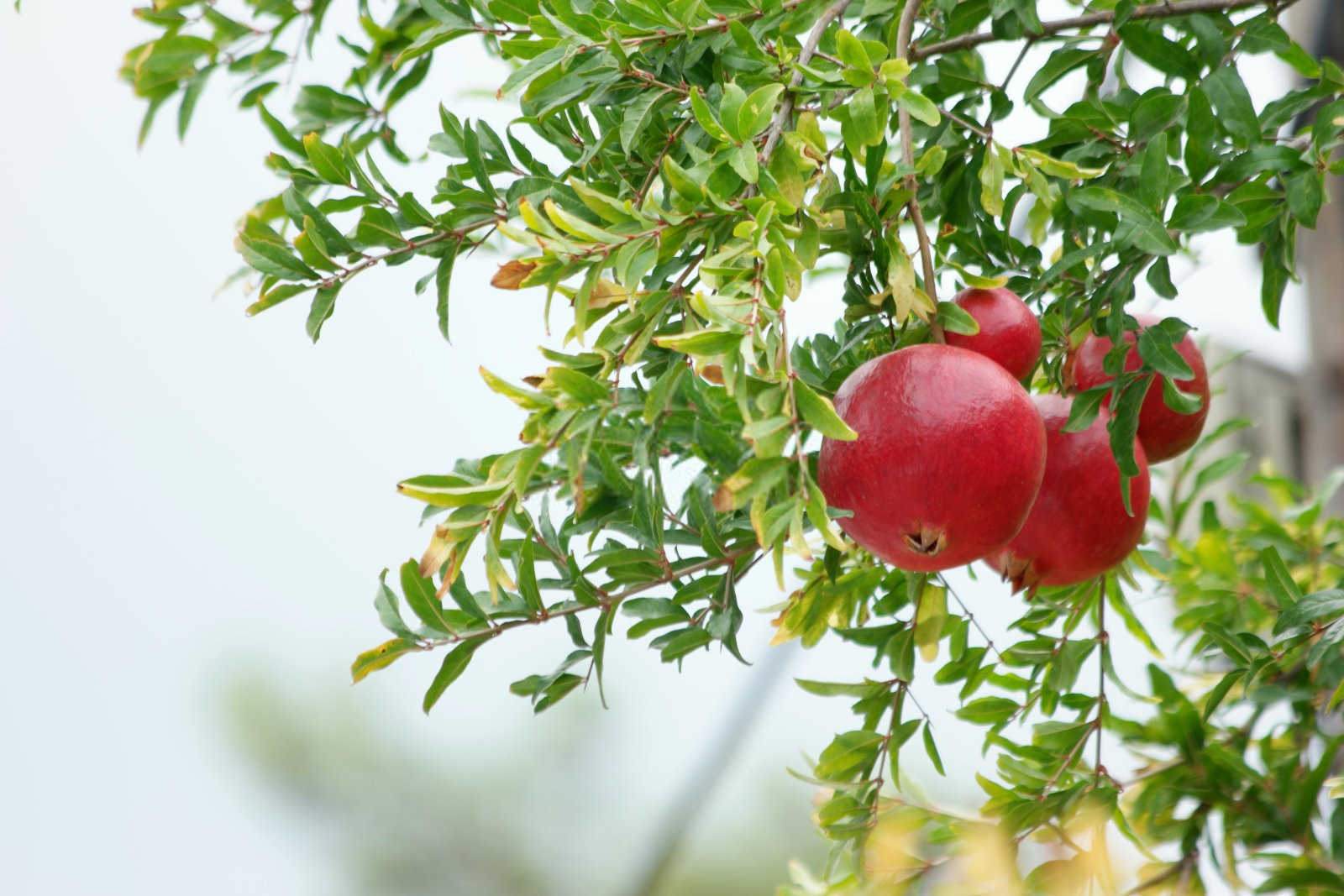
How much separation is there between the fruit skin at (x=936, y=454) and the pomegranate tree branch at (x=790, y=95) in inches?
3.0

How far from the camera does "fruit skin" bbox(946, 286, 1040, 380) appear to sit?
47 cm

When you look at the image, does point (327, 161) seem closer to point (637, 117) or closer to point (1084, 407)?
point (637, 117)

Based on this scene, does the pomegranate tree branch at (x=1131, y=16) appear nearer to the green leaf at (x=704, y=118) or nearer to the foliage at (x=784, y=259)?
the foliage at (x=784, y=259)

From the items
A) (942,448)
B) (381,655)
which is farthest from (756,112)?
(381,655)

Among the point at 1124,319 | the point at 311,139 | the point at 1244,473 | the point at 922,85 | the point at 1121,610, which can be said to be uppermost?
the point at 311,139

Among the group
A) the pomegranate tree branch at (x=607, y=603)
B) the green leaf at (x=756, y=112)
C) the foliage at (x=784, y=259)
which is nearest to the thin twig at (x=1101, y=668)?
the foliage at (x=784, y=259)

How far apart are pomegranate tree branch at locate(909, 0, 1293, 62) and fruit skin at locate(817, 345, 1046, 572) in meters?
0.18

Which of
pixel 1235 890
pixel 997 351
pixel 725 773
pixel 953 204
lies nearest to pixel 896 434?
pixel 997 351

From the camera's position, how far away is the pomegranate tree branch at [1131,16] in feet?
1.81

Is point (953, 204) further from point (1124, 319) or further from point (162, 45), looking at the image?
point (162, 45)

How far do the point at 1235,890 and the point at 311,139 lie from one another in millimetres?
617

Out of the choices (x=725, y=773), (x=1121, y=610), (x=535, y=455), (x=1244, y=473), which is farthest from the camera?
(x=1244, y=473)

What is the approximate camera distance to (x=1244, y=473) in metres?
1.89

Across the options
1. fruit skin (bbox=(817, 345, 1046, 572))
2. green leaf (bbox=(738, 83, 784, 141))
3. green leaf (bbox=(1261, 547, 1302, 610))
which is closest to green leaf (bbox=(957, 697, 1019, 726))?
green leaf (bbox=(1261, 547, 1302, 610))
